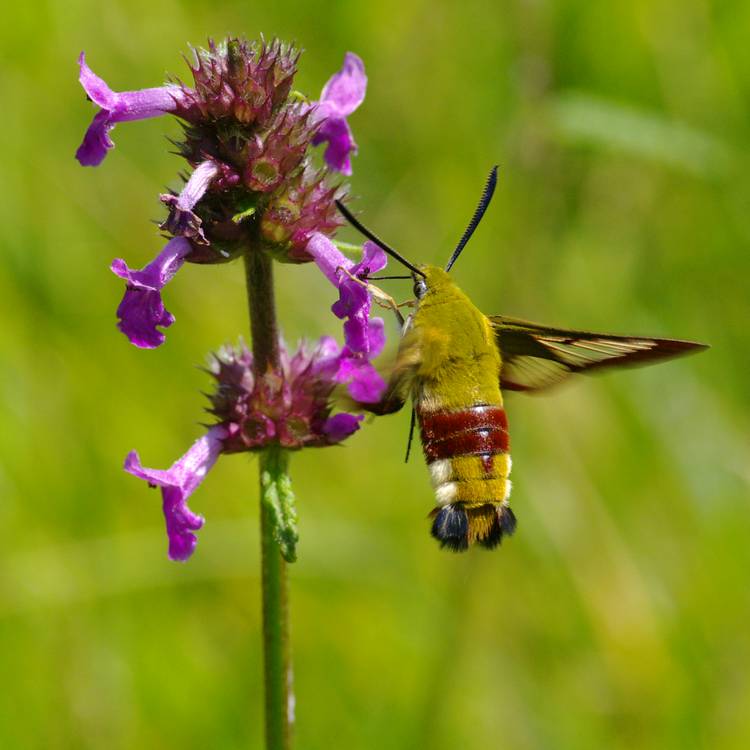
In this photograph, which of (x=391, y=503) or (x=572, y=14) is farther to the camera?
(x=572, y=14)

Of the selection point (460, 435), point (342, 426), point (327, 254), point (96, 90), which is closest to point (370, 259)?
point (327, 254)

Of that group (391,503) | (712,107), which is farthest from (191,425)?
A: (712,107)

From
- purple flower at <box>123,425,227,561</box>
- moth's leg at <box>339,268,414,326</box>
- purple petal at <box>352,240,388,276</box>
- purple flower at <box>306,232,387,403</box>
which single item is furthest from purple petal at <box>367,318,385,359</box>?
purple flower at <box>123,425,227,561</box>

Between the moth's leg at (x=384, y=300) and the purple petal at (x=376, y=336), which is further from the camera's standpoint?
the purple petal at (x=376, y=336)

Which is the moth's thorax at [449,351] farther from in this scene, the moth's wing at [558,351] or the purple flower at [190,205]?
the purple flower at [190,205]

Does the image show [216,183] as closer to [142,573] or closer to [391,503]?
[142,573]

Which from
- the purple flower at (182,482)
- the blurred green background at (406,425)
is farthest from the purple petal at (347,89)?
the blurred green background at (406,425)

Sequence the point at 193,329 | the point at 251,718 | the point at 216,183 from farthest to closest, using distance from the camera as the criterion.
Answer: the point at 193,329
the point at 251,718
the point at 216,183
